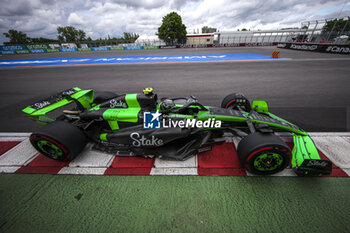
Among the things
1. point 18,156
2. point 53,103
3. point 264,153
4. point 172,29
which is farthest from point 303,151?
point 172,29

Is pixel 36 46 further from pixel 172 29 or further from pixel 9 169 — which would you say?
pixel 9 169

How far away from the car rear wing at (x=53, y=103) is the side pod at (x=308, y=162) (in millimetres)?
4246

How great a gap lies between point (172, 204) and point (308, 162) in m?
2.03

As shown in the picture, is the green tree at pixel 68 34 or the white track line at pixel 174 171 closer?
the white track line at pixel 174 171

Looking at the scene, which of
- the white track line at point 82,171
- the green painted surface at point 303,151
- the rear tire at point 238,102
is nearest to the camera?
the green painted surface at point 303,151

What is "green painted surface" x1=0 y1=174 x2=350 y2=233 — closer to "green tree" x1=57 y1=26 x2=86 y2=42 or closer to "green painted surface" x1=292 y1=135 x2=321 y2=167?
"green painted surface" x1=292 y1=135 x2=321 y2=167

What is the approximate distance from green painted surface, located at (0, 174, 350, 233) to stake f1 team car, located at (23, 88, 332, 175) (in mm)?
349

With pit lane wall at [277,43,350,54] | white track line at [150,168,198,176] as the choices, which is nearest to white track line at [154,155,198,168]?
white track line at [150,168,198,176]

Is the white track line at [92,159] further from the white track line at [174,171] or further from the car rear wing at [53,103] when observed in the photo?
the car rear wing at [53,103]

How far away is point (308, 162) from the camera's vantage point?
6.91ft

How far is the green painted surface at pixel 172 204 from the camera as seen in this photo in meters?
1.82

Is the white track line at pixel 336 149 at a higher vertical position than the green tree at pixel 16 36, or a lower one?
lower

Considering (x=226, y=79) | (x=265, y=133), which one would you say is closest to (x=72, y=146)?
(x=265, y=133)

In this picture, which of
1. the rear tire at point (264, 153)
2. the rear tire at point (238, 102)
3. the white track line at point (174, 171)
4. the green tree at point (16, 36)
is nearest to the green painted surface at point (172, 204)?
the white track line at point (174, 171)
